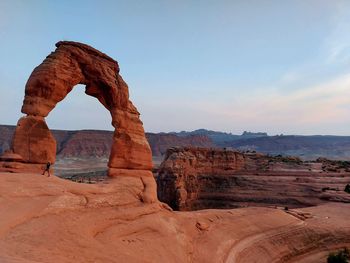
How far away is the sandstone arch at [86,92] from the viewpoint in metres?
16.8

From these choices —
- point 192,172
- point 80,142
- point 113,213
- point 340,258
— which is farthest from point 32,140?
point 80,142

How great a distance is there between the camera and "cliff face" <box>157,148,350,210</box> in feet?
140

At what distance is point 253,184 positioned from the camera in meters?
46.7

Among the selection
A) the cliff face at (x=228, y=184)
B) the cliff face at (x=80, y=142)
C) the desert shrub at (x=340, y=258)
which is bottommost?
the desert shrub at (x=340, y=258)

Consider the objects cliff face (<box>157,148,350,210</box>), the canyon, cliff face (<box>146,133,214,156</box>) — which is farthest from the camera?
cliff face (<box>146,133,214,156</box>)

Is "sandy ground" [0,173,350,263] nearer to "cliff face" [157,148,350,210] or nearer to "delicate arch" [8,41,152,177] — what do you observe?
"delicate arch" [8,41,152,177]

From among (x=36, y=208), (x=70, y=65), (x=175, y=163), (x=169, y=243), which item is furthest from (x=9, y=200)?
(x=175, y=163)

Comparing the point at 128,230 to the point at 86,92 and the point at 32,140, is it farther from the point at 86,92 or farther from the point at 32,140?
the point at 86,92

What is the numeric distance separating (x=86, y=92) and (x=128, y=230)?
834 cm

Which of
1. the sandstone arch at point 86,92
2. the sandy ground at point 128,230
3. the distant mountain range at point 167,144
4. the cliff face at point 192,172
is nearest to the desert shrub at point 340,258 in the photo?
the sandy ground at point 128,230

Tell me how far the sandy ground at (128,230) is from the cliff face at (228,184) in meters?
16.0

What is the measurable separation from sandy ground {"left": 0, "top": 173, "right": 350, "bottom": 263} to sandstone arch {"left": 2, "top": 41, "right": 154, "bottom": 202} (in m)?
1.72

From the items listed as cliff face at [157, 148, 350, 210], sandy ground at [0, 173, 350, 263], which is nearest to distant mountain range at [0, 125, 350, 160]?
cliff face at [157, 148, 350, 210]

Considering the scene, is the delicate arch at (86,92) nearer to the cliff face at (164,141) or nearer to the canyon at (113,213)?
the canyon at (113,213)
